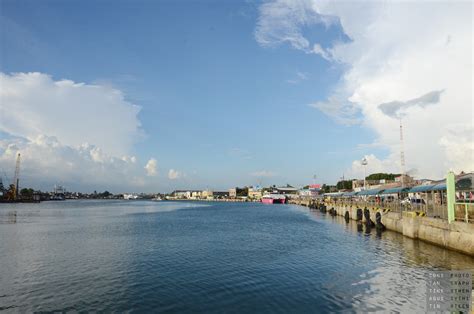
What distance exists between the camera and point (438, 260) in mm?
28578

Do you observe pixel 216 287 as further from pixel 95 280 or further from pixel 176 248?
pixel 176 248

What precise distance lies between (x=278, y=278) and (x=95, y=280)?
12864 millimetres

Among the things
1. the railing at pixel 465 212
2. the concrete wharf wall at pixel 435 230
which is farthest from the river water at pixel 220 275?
the railing at pixel 465 212

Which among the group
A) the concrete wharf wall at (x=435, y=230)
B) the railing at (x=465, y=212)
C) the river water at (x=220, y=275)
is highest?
the railing at (x=465, y=212)

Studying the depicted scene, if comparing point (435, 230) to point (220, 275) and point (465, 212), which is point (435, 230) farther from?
point (220, 275)

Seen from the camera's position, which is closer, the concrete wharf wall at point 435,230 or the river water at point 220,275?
the river water at point 220,275

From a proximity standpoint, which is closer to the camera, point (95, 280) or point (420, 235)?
point (95, 280)

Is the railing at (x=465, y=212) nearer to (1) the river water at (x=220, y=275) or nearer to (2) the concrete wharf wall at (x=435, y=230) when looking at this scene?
(2) the concrete wharf wall at (x=435, y=230)

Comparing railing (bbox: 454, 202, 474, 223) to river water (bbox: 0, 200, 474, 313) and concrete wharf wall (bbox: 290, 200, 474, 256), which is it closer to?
concrete wharf wall (bbox: 290, 200, 474, 256)

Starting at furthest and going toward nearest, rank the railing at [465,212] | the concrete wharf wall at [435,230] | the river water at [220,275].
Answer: the railing at [465,212] < the concrete wharf wall at [435,230] < the river water at [220,275]

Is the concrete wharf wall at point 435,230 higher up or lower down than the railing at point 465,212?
lower down

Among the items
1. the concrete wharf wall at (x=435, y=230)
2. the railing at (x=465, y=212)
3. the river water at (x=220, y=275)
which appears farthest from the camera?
the railing at (x=465, y=212)

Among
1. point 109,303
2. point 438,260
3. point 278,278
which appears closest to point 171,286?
point 109,303

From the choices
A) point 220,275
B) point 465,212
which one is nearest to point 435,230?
point 465,212
